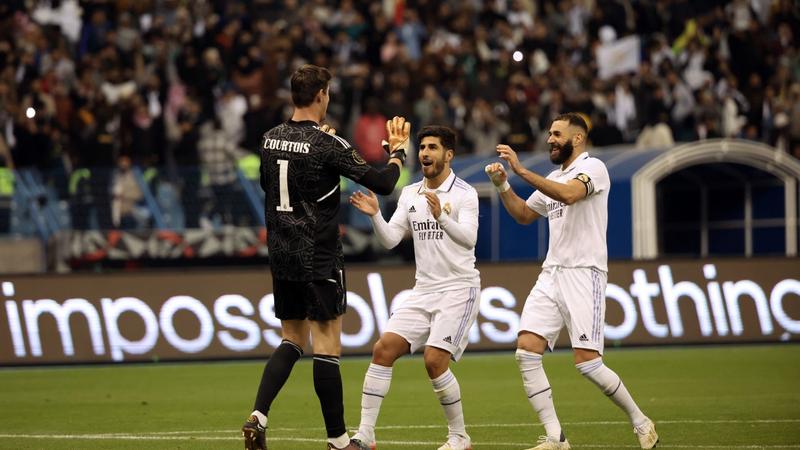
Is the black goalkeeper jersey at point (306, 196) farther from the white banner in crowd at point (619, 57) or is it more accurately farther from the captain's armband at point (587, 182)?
the white banner in crowd at point (619, 57)

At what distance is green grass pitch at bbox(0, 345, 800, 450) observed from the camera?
11.4m

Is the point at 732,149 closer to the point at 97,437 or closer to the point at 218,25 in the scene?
the point at 218,25

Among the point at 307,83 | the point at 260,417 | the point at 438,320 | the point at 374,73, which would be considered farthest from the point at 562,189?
the point at 374,73

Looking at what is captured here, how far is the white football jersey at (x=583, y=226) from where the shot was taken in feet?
35.5

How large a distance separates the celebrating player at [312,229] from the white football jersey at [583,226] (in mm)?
1721

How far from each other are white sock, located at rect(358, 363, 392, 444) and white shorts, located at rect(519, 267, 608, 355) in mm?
1128

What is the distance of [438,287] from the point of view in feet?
35.1

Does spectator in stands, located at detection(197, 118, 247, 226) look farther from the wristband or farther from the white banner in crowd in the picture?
the wristband

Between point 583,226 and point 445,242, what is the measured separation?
1049mm

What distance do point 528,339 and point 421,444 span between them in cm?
115

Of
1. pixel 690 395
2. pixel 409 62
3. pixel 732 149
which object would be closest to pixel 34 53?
pixel 409 62

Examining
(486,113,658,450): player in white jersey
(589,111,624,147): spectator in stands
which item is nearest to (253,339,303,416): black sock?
(486,113,658,450): player in white jersey

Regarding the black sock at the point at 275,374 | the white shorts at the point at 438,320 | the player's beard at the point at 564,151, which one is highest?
the player's beard at the point at 564,151

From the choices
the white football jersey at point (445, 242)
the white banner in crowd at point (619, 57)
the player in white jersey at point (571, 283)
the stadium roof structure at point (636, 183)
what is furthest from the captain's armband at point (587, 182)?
the white banner in crowd at point (619, 57)
